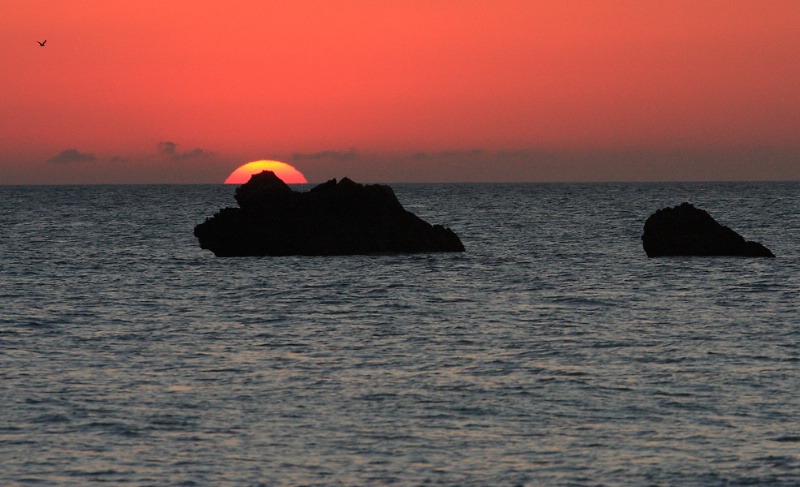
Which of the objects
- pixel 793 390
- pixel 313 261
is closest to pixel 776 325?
pixel 793 390

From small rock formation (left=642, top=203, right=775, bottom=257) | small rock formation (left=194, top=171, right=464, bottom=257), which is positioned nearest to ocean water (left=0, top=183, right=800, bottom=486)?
small rock formation (left=642, top=203, right=775, bottom=257)

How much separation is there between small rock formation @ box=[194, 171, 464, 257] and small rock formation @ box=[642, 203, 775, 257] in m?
12.7

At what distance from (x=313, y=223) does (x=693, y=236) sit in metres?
20.3

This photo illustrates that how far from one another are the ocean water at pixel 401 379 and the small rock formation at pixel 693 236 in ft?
22.2

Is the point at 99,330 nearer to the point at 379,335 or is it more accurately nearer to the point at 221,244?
the point at 379,335

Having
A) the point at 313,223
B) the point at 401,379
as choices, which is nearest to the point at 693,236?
the point at 313,223

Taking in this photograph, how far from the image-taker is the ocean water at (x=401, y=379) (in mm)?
16609

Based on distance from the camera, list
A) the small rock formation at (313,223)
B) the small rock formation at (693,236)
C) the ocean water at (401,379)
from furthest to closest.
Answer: the small rock formation at (313,223) < the small rock formation at (693,236) < the ocean water at (401,379)

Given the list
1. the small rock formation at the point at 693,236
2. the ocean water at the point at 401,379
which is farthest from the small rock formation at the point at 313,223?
the small rock formation at the point at 693,236

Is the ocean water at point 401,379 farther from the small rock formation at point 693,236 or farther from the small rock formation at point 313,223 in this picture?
the small rock formation at point 313,223

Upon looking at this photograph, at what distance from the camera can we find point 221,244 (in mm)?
59719

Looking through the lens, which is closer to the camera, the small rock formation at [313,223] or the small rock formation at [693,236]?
the small rock formation at [693,236]

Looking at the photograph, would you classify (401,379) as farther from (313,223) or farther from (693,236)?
(693,236)

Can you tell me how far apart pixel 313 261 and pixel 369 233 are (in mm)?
4210
